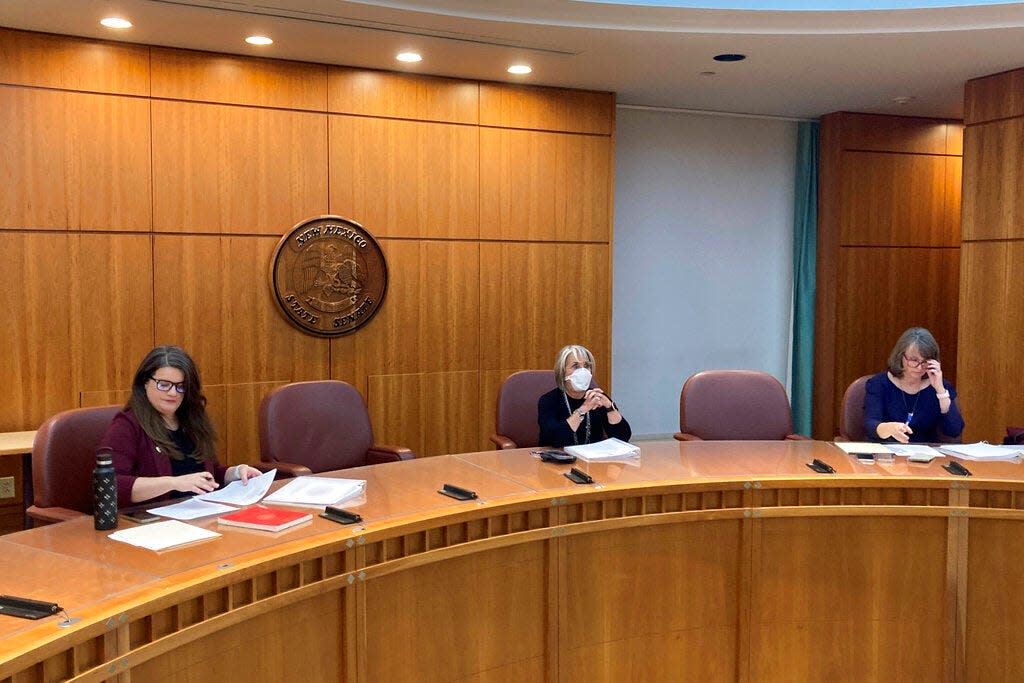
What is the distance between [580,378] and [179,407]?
5.47ft

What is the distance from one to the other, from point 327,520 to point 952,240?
6.89 m

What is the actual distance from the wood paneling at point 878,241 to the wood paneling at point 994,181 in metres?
1.23

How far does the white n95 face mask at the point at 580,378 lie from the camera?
4.12m

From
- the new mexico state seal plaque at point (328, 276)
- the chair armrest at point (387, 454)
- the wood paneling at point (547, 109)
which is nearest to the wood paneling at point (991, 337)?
the wood paneling at point (547, 109)

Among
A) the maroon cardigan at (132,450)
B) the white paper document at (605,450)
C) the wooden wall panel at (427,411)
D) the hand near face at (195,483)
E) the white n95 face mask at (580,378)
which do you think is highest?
the white n95 face mask at (580,378)

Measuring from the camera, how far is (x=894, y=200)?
781 cm

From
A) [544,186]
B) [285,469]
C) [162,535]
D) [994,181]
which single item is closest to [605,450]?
[285,469]

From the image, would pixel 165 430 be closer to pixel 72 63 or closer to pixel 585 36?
pixel 72 63

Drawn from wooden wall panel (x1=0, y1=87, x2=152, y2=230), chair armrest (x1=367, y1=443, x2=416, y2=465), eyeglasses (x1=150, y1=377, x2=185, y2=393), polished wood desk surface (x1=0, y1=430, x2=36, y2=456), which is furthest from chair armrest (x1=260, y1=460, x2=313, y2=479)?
wooden wall panel (x1=0, y1=87, x2=152, y2=230)

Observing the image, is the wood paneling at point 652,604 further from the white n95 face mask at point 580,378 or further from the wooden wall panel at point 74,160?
the wooden wall panel at point 74,160

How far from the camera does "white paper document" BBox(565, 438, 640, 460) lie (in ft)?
12.4

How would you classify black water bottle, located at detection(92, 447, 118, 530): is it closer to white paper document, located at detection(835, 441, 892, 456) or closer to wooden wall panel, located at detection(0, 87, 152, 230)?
white paper document, located at detection(835, 441, 892, 456)

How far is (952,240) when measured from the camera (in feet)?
26.3

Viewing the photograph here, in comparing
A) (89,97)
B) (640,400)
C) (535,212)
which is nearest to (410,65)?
(535,212)
